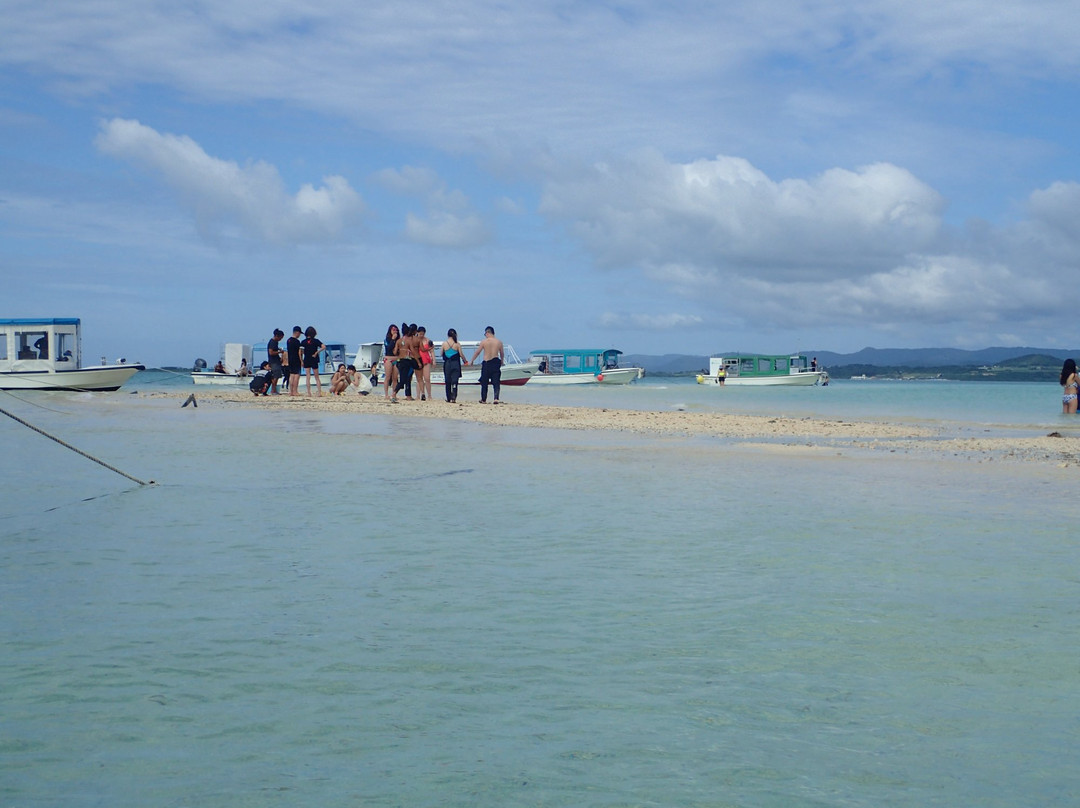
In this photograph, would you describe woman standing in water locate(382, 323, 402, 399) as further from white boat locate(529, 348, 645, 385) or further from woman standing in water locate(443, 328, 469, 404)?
white boat locate(529, 348, 645, 385)

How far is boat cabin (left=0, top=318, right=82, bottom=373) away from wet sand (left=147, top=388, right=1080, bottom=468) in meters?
9.17

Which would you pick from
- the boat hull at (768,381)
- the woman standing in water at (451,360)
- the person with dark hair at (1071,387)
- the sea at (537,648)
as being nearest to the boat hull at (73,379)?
the woman standing in water at (451,360)

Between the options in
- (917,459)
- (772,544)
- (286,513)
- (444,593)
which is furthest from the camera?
(917,459)

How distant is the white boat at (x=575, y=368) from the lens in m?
65.0

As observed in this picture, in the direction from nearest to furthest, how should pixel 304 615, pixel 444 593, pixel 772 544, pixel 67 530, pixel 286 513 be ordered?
1. pixel 304 615
2. pixel 444 593
3. pixel 772 544
4. pixel 67 530
5. pixel 286 513

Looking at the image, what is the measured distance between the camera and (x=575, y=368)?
66438 millimetres

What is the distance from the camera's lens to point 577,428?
21484 millimetres

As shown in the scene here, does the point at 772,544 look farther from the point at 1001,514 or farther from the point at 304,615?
the point at 304,615

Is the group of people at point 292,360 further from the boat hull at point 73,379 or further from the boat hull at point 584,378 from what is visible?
the boat hull at point 584,378

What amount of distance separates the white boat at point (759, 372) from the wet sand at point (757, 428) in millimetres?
46412

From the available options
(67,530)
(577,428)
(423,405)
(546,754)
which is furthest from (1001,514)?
(423,405)

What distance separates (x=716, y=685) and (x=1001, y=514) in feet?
20.5

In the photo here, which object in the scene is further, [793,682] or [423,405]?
[423,405]

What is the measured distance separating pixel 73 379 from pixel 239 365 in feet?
52.9
